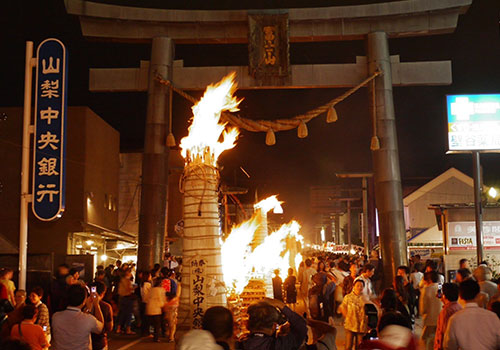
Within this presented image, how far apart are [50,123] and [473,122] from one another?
1503 cm

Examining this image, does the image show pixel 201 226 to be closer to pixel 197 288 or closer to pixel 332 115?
pixel 197 288

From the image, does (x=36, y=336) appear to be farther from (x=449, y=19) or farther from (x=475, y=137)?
(x=475, y=137)

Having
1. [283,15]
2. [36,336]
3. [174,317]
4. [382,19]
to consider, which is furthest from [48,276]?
[382,19]

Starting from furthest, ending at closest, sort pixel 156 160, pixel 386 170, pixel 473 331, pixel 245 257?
pixel 156 160 → pixel 386 170 → pixel 245 257 → pixel 473 331

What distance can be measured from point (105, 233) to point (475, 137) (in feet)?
54.2

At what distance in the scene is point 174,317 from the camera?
46.7 feet

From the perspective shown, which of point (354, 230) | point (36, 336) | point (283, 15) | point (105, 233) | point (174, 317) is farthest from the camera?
point (354, 230)

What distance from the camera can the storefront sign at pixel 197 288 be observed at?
24.6ft

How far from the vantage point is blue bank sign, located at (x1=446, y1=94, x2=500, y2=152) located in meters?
20.9

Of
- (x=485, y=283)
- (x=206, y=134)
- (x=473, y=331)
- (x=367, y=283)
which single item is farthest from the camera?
(x=367, y=283)

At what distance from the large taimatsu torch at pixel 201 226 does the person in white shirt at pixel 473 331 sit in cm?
304

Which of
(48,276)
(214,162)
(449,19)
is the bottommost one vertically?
(48,276)

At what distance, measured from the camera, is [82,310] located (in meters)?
8.16

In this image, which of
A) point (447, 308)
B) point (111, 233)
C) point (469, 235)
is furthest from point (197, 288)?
point (111, 233)
